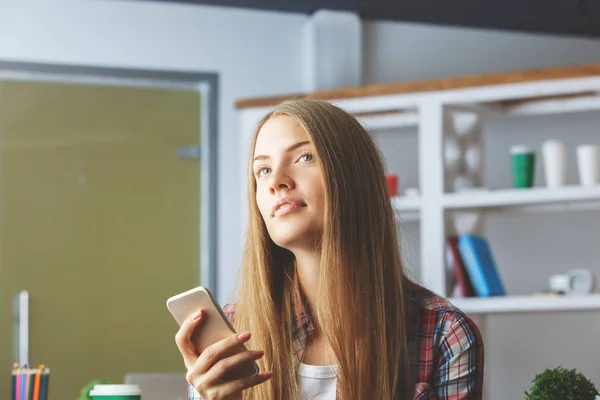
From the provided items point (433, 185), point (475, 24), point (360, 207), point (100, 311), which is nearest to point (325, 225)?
point (360, 207)

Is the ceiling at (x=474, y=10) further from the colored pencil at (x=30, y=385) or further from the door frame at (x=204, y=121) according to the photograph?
the colored pencil at (x=30, y=385)

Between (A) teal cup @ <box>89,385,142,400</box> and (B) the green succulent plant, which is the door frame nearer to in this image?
(A) teal cup @ <box>89,385,142,400</box>

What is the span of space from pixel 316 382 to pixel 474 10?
11.9 ft

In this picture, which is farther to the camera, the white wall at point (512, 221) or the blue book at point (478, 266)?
the white wall at point (512, 221)

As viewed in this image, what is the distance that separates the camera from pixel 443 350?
1439mm

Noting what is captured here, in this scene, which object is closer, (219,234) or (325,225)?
(325,225)

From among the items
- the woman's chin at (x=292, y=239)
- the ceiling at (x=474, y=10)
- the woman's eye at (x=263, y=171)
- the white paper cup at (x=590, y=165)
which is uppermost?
the ceiling at (x=474, y=10)

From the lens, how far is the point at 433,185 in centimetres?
397

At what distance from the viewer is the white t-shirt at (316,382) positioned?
56.3 inches

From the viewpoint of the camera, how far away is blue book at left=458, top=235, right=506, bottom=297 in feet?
12.8

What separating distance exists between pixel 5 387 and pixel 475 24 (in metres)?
2.92

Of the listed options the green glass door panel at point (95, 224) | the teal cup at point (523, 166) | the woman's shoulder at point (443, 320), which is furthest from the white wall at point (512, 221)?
the woman's shoulder at point (443, 320)

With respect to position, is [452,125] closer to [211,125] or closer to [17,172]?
[211,125]

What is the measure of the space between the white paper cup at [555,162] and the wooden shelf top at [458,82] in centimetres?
28
